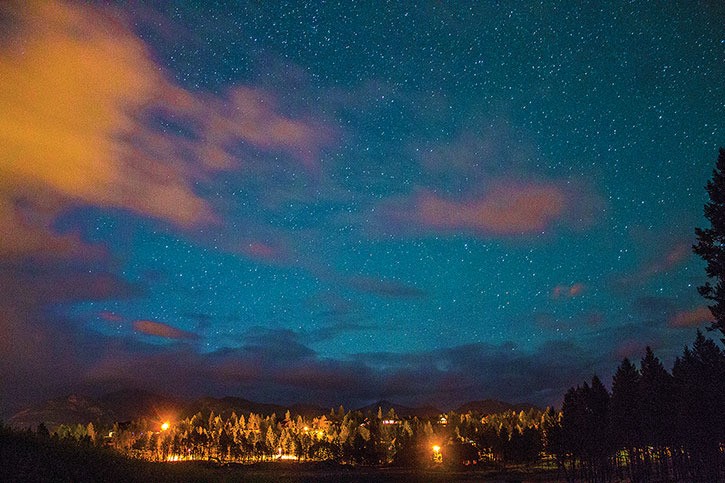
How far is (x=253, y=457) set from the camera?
5620 inches

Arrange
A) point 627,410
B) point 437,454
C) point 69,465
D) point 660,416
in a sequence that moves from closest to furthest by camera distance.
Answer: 1. point 69,465
2. point 660,416
3. point 627,410
4. point 437,454

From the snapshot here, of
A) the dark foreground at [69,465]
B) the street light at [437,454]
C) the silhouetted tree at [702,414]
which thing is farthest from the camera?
the street light at [437,454]

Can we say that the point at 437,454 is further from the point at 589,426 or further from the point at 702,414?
the point at 702,414

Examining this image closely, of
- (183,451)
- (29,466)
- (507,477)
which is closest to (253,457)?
(183,451)

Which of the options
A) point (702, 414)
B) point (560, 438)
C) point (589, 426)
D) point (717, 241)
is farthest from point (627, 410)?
point (717, 241)

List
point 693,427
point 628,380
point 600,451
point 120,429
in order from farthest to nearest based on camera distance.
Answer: point 120,429 < point 600,451 < point 628,380 < point 693,427

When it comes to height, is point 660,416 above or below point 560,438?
above

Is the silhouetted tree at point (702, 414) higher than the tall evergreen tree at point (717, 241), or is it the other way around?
the tall evergreen tree at point (717, 241)

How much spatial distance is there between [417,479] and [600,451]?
31.7 meters

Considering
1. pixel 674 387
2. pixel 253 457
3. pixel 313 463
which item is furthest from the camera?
pixel 253 457

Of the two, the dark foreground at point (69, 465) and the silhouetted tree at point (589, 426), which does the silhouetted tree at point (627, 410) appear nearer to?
the silhouetted tree at point (589, 426)

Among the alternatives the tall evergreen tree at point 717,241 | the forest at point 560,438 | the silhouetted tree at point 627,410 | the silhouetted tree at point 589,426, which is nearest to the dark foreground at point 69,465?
the forest at point 560,438

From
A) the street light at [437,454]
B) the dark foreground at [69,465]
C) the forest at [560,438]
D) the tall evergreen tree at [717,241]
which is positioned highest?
the tall evergreen tree at [717,241]

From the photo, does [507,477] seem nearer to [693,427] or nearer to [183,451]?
[693,427]
